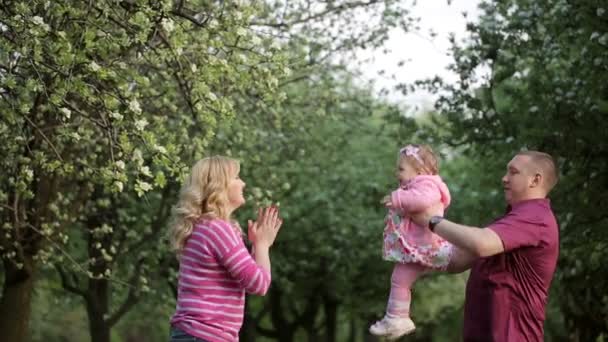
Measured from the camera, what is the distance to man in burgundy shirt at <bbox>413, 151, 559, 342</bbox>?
615 centimetres

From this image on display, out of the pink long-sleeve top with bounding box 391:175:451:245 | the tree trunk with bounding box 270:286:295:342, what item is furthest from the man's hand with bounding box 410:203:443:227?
the tree trunk with bounding box 270:286:295:342

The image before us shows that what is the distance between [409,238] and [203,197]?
1390 mm

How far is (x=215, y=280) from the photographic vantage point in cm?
629

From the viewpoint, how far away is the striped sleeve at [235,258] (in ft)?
20.3

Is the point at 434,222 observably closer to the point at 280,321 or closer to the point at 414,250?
the point at 414,250

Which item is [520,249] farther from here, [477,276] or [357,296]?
[357,296]

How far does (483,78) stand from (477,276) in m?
12.0

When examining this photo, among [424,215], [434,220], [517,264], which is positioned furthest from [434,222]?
[424,215]

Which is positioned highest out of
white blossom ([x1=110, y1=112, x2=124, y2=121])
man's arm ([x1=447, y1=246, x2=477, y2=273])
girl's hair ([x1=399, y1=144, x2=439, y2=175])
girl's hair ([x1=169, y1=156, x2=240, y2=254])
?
white blossom ([x1=110, y1=112, x2=124, y2=121])

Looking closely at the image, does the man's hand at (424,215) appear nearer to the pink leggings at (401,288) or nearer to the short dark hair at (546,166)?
the pink leggings at (401,288)

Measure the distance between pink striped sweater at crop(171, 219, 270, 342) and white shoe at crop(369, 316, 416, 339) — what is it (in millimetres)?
893

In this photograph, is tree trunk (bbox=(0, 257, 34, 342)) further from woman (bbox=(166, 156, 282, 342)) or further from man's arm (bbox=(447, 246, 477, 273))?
man's arm (bbox=(447, 246, 477, 273))

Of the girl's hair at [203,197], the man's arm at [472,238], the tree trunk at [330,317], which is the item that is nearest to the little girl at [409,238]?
the man's arm at [472,238]

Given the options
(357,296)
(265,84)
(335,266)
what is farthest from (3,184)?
(357,296)
